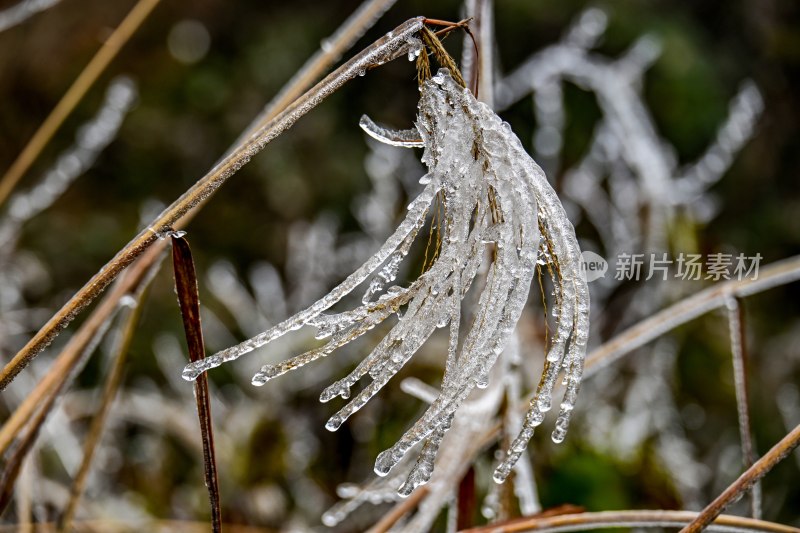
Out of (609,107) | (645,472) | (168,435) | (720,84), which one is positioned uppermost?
(720,84)

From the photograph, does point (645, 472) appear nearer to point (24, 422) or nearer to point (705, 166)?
point (24, 422)

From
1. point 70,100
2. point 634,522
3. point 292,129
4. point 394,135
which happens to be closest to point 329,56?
point 394,135

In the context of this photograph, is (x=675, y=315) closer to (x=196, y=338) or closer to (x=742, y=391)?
(x=742, y=391)

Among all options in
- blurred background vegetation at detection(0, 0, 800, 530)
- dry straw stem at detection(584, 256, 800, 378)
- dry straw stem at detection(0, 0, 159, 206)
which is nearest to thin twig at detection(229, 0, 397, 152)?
dry straw stem at detection(0, 0, 159, 206)

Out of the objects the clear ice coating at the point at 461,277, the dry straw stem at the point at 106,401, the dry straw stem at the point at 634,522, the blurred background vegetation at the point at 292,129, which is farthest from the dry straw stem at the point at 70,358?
the blurred background vegetation at the point at 292,129

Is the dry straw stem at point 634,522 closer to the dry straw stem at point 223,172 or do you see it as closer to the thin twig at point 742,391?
the thin twig at point 742,391

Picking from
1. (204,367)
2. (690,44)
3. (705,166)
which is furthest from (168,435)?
(690,44)
